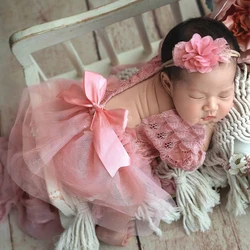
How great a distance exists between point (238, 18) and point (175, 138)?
233mm

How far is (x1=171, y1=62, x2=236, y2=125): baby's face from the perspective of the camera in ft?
2.51

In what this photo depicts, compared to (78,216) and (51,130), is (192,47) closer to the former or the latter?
(51,130)

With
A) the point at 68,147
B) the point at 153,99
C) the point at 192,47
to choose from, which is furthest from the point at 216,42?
the point at 68,147

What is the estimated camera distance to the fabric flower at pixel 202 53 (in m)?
0.73

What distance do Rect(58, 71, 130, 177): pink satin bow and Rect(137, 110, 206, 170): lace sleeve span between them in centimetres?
6

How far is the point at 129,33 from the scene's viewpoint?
1.28 meters

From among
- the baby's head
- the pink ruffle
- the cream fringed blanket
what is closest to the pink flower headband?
the baby's head

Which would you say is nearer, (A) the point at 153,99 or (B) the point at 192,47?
(B) the point at 192,47

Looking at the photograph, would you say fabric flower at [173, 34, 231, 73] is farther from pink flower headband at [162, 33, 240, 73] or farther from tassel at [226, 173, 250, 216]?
tassel at [226, 173, 250, 216]

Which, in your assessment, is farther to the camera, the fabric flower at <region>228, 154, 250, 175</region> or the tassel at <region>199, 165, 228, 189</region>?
the tassel at <region>199, 165, 228, 189</region>

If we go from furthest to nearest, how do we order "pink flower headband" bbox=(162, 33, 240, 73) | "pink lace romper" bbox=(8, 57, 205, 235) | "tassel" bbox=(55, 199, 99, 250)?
"tassel" bbox=(55, 199, 99, 250) < "pink lace romper" bbox=(8, 57, 205, 235) < "pink flower headband" bbox=(162, 33, 240, 73)

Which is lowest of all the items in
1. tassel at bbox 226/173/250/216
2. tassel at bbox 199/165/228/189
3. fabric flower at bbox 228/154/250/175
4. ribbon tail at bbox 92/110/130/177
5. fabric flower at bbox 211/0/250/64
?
tassel at bbox 226/173/250/216

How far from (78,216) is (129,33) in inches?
21.4

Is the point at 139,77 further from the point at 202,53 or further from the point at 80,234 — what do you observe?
the point at 80,234
